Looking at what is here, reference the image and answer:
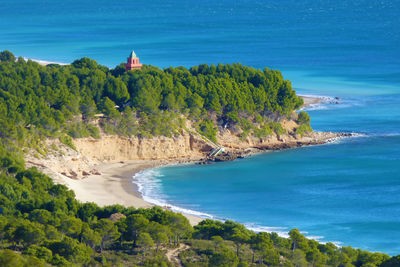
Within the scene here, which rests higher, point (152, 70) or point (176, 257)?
point (152, 70)

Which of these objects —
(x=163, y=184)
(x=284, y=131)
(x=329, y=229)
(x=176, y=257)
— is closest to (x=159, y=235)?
(x=176, y=257)

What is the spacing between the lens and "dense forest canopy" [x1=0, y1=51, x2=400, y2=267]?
5447cm

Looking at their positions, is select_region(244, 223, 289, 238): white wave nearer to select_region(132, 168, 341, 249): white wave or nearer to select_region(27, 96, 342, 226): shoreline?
select_region(132, 168, 341, 249): white wave

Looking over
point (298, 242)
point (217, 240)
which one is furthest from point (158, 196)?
point (298, 242)

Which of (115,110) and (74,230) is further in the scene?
(115,110)

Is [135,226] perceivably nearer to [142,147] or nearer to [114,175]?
[114,175]

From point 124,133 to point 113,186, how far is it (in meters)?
10.7

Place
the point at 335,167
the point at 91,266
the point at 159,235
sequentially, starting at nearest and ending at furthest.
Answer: the point at 91,266
the point at 159,235
the point at 335,167

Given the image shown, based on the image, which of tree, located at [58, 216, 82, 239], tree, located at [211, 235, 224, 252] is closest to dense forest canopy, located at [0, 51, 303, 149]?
tree, located at [58, 216, 82, 239]

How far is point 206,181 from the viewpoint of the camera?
8206cm

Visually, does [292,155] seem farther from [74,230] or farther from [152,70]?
[74,230]

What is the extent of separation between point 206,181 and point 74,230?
87.8 ft

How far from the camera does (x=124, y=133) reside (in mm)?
88125

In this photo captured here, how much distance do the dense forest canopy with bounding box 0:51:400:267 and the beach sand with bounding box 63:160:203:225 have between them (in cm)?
370
